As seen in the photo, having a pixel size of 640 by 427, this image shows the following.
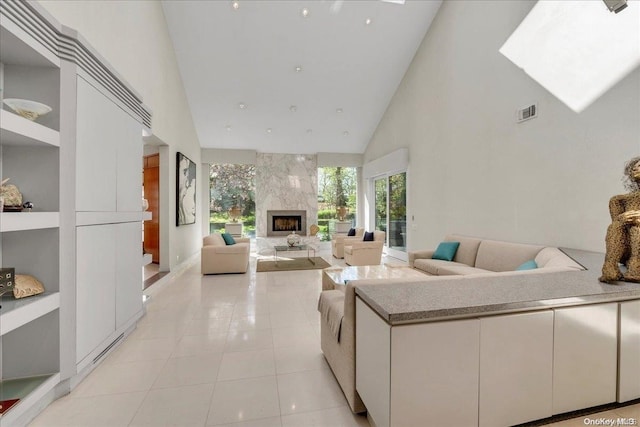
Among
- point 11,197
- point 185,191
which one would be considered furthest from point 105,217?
point 185,191

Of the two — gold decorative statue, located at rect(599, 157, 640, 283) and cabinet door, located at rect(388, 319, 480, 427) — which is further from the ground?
gold decorative statue, located at rect(599, 157, 640, 283)

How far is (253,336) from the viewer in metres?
2.82

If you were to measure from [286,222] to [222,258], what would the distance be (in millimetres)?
3995

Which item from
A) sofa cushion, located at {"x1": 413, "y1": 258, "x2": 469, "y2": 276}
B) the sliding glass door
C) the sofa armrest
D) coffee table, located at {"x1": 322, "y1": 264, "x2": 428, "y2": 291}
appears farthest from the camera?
the sliding glass door

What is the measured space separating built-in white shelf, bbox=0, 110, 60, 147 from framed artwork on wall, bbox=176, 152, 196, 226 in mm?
3768

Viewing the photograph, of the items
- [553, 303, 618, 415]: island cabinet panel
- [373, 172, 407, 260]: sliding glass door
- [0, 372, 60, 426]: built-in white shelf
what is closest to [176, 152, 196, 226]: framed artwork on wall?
[0, 372, 60, 426]: built-in white shelf

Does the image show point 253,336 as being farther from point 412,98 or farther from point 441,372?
point 412,98

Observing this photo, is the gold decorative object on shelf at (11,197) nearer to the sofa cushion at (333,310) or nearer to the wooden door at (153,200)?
the sofa cushion at (333,310)

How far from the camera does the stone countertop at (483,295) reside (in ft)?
4.24

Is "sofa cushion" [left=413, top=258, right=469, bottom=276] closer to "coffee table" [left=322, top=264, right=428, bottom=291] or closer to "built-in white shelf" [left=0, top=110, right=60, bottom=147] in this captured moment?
"coffee table" [left=322, top=264, right=428, bottom=291]

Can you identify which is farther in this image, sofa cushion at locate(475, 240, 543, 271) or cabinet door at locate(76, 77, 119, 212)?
sofa cushion at locate(475, 240, 543, 271)

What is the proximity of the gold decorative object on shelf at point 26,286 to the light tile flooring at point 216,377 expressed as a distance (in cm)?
78

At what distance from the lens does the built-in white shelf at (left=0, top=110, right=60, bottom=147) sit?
5.19ft

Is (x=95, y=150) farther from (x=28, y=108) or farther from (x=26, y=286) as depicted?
(x=26, y=286)
